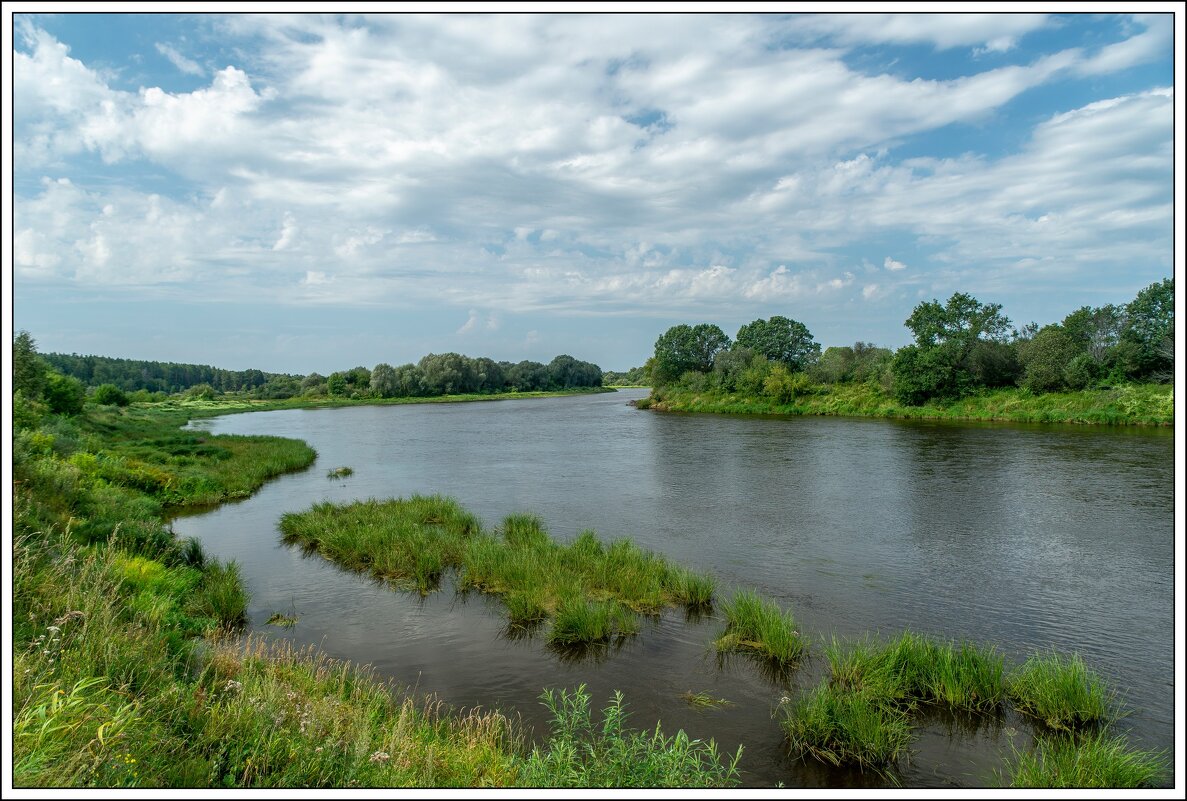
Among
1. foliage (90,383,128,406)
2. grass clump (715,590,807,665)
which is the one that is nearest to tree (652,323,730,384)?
foliage (90,383,128,406)

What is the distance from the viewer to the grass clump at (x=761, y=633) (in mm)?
9906

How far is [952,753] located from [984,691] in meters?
1.52

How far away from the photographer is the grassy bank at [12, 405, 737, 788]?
4.21 meters

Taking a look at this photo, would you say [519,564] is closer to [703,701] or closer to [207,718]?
[703,701]

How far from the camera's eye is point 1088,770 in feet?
20.7

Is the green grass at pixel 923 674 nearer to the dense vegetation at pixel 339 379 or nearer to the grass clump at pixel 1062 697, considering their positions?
the grass clump at pixel 1062 697

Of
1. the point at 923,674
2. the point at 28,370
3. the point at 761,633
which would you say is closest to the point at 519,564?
the point at 761,633

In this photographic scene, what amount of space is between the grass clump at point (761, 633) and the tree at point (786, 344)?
76472 mm

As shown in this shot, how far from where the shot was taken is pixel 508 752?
736cm

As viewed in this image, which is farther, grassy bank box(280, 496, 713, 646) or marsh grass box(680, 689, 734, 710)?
grassy bank box(280, 496, 713, 646)

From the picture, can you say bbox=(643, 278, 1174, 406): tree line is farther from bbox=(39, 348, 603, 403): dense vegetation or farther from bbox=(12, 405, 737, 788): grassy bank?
bbox=(39, 348, 603, 403): dense vegetation

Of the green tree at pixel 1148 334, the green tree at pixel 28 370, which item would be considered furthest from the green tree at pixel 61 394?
the green tree at pixel 1148 334

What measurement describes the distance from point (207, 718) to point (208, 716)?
2cm

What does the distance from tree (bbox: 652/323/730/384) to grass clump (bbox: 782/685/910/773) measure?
88246 millimetres
